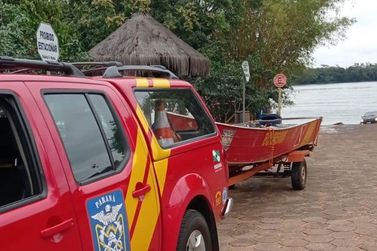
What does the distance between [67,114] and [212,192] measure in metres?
1.90

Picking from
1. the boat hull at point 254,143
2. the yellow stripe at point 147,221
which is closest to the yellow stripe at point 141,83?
the yellow stripe at point 147,221

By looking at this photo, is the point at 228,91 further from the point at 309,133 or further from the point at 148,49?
the point at 309,133

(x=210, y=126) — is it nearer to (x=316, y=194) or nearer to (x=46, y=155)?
(x=46, y=155)

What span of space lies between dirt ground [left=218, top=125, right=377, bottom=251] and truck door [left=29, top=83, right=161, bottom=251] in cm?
270

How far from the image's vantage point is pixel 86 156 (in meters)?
2.96

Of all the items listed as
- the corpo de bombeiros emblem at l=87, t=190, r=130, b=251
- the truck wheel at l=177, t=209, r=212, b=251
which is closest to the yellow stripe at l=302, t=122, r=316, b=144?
the truck wheel at l=177, t=209, r=212, b=251

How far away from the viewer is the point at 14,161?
267 centimetres

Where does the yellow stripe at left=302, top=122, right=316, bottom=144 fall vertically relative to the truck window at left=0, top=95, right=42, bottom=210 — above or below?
below

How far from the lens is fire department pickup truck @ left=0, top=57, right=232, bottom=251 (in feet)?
8.21

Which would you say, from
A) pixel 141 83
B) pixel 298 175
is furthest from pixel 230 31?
pixel 141 83

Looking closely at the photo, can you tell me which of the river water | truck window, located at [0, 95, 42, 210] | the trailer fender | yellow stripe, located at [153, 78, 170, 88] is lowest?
the river water

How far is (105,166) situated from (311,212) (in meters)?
4.76

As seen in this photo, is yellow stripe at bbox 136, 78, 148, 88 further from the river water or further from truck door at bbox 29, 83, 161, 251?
the river water

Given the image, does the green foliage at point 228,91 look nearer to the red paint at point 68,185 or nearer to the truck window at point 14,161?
the red paint at point 68,185
